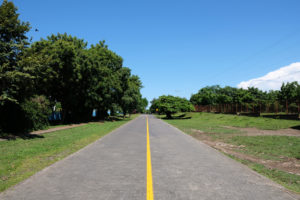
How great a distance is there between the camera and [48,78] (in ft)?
73.4

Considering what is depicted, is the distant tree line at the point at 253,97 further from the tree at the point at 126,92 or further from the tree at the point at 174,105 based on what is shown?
the tree at the point at 126,92

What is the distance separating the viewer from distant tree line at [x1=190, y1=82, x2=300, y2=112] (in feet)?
116

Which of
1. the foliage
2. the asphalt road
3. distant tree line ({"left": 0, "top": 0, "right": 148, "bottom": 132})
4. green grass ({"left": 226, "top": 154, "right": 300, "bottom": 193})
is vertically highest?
distant tree line ({"left": 0, "top": 0, "right": 148, "bottom": 132})

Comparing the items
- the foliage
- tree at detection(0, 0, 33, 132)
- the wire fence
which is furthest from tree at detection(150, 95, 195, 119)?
tree at detection(0, 0, 33, 132)

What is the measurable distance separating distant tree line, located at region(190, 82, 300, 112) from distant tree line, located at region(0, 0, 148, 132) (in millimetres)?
23583

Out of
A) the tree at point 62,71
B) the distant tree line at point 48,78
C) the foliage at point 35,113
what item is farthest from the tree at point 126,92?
the foliage at point 35,113

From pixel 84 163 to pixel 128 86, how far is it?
125ft

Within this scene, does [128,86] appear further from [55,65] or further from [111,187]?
[111,187]

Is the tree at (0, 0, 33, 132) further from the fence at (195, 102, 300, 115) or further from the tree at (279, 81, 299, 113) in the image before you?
the tree at (279, 81, 299, 113)

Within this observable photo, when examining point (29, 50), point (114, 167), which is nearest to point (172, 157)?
point (114, 167)

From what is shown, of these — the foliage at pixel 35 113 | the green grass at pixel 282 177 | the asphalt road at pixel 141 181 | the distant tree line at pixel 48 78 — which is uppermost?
the distant tree line at pixel 48 78

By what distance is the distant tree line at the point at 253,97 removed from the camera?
35.4m

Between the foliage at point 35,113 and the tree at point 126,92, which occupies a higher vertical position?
the tree at point 126,92

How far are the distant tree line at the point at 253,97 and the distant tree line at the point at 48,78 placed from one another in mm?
23583
